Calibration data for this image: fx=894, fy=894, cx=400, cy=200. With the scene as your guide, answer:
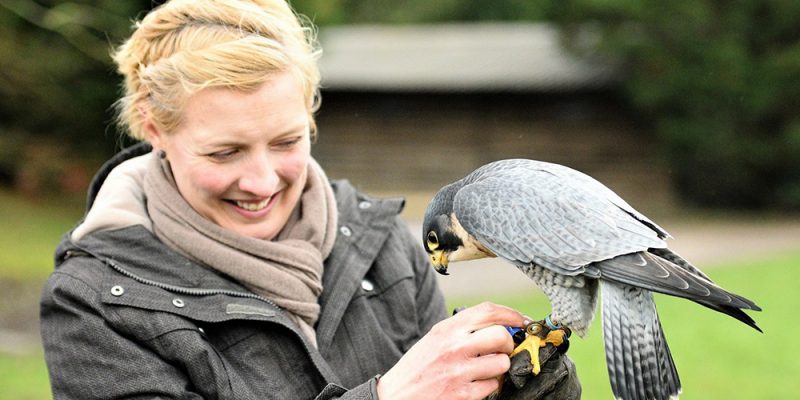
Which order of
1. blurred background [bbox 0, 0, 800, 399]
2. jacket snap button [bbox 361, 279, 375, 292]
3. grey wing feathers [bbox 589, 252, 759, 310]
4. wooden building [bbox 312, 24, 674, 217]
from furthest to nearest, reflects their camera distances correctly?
wooden building [bbox 312, 24, 674, 217], blurred background [bbox 0, 0, 800, 399], jacket snap button [bbox 361, 279, 375, 292], grey wing feathers [bbox 589, 252, 759, 310]

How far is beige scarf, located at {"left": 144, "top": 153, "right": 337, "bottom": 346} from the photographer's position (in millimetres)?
2354

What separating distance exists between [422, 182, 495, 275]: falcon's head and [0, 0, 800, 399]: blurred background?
623 cm

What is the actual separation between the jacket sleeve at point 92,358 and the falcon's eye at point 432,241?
0.71 metres

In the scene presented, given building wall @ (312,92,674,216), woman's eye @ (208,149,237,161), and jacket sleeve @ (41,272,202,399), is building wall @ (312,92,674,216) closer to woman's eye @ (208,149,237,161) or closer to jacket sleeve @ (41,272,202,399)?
woman's eye @ (208,149,237,161)

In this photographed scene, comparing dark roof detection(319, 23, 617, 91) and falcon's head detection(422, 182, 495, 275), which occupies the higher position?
dark roof detection(319, 23, 617, 91)

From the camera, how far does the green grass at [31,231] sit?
1416 cm

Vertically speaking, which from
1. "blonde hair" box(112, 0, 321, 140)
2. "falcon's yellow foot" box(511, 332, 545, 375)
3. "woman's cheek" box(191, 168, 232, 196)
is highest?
"blonde hair" box(112, 0, 321, 140)

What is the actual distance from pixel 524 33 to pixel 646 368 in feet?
84.0

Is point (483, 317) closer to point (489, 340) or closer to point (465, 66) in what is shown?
point (489, 340)

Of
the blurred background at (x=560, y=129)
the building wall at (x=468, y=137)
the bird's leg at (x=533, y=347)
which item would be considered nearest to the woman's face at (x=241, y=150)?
the bird's leg at (x=533, y=347)

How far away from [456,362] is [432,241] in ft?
1.30

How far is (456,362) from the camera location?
208cm

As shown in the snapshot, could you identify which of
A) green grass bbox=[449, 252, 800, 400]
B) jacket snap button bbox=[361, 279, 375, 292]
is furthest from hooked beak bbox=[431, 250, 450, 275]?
green grass bbox=[449, 252, 800, 400]

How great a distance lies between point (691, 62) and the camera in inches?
743
